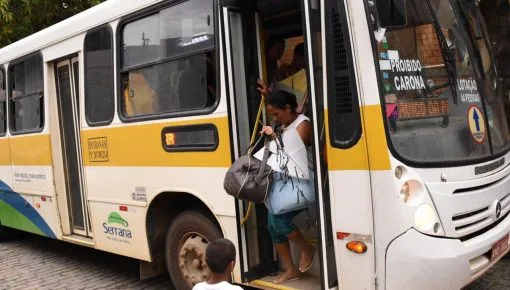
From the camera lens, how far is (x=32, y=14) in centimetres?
1139

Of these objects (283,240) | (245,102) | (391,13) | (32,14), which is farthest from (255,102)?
(32,14)

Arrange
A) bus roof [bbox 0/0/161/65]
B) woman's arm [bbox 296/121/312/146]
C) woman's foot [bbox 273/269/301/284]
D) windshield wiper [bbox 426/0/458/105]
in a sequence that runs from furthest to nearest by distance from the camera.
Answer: bus roof [bbox 0/0/161/65], woman's foot [bbox 273/269/301/284], woman's arm [bbox 296/121/312/146], windshield wiper [bbox 426/0/458/105]

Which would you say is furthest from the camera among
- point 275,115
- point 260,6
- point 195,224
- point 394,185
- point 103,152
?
point 103,152

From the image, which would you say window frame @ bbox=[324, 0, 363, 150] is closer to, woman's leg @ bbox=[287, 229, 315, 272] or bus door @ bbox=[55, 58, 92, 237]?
woman's leg @ bbox=[287, 229, 315, 272]

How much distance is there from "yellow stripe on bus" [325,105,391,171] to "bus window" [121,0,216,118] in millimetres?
1387

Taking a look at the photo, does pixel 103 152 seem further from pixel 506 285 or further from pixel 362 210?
pixel 506 285

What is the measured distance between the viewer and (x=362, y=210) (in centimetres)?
311

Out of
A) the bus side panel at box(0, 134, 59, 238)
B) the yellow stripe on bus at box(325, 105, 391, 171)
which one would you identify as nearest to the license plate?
the yellow stripe on bus at box(325, 105, 391, 171)

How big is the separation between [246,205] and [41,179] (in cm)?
350

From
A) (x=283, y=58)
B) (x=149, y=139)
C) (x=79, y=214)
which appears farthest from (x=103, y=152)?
(x=283, y=58)

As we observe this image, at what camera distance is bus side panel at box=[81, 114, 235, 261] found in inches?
161

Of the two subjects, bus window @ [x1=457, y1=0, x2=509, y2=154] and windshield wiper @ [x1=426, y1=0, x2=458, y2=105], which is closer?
windshield wiper @ [x1=426, y1=0, x2=458, y2=105]

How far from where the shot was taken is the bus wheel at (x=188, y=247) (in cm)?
437

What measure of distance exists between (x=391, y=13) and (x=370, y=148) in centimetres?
82
